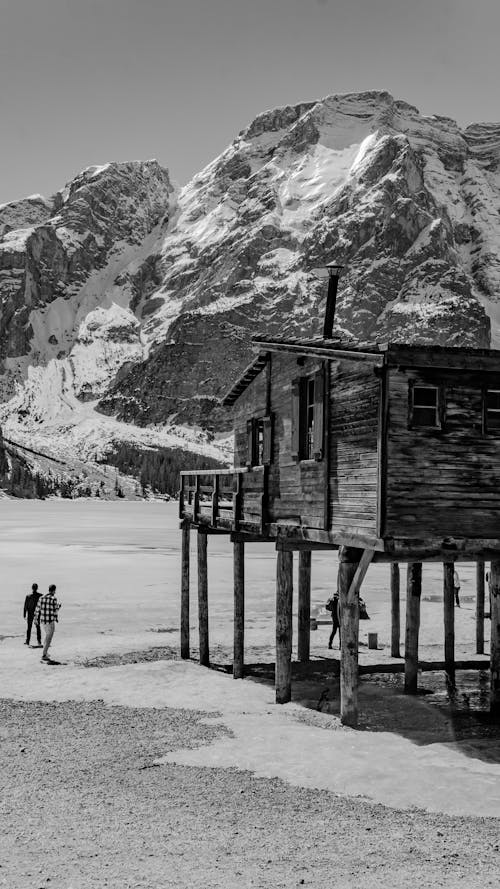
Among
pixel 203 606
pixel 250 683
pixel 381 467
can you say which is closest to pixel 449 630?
pixel 250 683

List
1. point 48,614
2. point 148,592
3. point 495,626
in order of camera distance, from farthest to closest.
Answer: point 148,592 < point 48,614 < point 495,626

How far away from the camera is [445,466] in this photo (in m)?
17.2

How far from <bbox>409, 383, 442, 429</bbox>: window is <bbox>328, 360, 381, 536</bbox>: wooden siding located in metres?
0.70

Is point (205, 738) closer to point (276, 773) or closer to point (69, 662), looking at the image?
point (276, 773)

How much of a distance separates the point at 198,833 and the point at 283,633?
8761 millimetres

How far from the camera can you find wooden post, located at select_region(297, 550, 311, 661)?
2588cm

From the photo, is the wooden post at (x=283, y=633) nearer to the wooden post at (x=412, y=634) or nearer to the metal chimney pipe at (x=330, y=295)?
the wooden post at (x=412, y=634)

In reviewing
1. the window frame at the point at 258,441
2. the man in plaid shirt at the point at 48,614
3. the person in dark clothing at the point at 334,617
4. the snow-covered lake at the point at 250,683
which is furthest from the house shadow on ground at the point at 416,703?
the window frame at the point at 258,441

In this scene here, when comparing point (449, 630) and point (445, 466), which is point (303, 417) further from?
point (449, 630)

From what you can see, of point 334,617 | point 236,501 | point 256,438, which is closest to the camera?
point 236,501

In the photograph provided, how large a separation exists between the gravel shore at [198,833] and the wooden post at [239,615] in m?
6.93

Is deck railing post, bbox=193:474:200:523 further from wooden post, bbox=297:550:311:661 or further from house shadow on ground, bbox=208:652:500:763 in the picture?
house shadow on ground, bbox=208:652:500:763

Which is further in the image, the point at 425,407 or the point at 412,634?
the point at 412,634

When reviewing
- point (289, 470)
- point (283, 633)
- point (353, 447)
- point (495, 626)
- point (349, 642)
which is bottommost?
point (283, 633)
